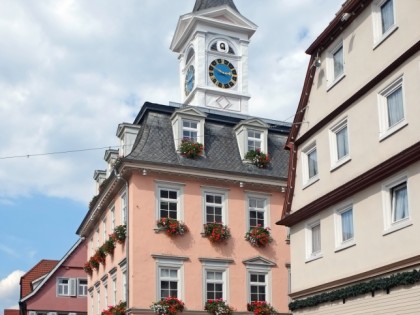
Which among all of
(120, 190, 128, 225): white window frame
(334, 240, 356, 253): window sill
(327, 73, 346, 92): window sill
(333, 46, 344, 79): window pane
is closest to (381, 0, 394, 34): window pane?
(327, 73, 346, 92): window sill

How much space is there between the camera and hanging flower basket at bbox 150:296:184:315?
2873 centimetres

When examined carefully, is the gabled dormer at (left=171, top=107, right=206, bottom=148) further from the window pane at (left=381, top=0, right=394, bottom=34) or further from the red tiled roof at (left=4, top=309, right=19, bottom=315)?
the red tiled roof at (left=4, top=309, right=19, bottom=315)

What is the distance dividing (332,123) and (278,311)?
452 inches

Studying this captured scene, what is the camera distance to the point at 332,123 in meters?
22.5

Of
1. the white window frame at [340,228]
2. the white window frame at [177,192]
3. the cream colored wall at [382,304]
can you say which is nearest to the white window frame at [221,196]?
the white window frame at [177,192]

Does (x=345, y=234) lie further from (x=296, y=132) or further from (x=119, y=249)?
(x=119, y=249)

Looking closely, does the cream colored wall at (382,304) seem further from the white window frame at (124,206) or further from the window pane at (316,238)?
the white window frame at (124,206)

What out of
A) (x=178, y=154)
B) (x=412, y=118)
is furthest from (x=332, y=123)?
(x=178, y=154)

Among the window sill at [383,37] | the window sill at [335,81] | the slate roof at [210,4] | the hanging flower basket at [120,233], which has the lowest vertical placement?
the hanging flower basket at [120,233]

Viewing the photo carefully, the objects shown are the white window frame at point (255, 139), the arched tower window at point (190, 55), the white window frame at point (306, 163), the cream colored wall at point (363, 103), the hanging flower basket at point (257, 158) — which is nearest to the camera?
the cream colored wall at point (363, 103)

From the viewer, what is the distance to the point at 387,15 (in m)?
19.9

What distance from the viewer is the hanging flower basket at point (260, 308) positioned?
30500 mm

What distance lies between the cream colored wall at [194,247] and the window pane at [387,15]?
13.2 metres

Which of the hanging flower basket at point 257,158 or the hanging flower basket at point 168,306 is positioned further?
the hanging flower basket at point 257,158
